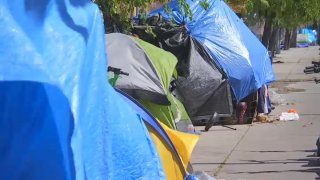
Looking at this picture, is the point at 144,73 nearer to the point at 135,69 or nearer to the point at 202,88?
the point at 135,69

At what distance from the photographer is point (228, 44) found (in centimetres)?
1292

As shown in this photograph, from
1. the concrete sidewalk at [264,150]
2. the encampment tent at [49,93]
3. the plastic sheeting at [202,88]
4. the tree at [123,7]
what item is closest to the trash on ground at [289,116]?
the concrete sidewalk at [264,150]

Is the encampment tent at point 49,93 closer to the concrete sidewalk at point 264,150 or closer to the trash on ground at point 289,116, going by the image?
the concrete sidewalk at point 264,150

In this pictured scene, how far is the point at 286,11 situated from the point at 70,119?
21.8m

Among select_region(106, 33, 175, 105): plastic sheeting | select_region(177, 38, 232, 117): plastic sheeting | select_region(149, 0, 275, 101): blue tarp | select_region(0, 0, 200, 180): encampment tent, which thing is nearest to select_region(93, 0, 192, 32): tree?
select_region(106, 33, 175, 105): plastic sheeting

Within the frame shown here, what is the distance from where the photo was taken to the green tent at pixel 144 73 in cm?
670

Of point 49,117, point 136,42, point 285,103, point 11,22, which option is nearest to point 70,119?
point 49,117

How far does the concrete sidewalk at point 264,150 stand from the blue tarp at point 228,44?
0.99m

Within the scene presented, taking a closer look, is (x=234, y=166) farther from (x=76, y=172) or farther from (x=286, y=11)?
(x=286, y=11)

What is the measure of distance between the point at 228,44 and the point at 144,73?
19.8ft

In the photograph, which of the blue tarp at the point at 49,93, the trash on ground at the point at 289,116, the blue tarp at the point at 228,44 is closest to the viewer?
the blue tarp at the point at 49,93

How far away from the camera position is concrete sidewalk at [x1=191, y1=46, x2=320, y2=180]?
331 inches

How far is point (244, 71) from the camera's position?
12789 millimetres

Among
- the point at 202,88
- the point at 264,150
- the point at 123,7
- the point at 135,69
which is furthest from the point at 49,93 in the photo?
the point at 202,88
